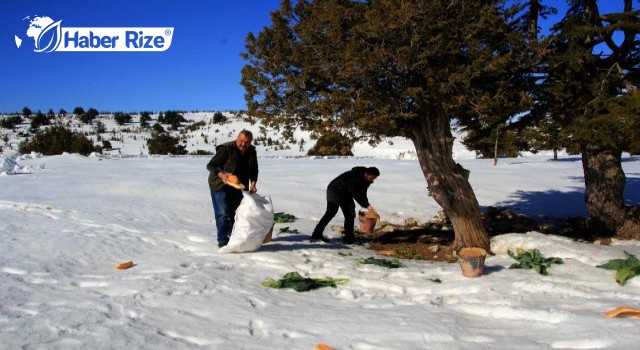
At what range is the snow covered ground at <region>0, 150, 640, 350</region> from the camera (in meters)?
Answer: 3.26

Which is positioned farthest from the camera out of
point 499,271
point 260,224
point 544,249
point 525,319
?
point 544,249

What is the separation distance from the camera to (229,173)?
235 inches

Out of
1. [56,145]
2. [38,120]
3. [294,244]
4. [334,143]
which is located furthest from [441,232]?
[38,120]

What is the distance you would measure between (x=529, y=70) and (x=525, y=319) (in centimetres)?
464

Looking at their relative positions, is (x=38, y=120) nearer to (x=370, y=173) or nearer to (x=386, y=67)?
(x=370, y=173)

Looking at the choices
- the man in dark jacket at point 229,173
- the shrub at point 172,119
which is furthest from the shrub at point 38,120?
the man in dark jacket at point 229,173

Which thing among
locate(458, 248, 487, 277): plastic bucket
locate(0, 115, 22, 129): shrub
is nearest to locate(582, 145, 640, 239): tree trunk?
locate(458, 248, 487, 277): plastic bucket

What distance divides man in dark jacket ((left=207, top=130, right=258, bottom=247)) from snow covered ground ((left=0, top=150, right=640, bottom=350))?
48 cm

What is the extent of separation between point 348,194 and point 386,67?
8.41 feet

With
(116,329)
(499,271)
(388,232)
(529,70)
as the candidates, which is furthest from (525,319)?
(388,232)

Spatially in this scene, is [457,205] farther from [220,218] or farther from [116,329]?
[116,329]

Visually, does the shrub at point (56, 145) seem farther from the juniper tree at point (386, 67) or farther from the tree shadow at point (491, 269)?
the tree shadow at point (491, 269)

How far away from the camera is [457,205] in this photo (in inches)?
289

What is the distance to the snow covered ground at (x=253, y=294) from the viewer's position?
326 centimetres
